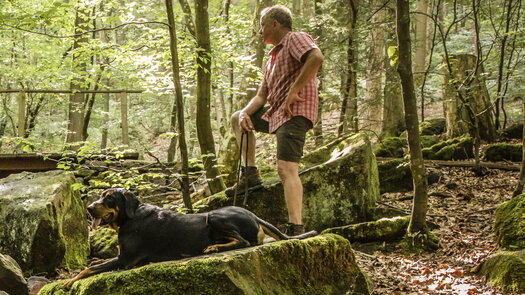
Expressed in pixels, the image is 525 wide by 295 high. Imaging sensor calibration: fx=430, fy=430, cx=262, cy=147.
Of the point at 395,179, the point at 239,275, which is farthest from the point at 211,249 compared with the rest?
the point at 395,179

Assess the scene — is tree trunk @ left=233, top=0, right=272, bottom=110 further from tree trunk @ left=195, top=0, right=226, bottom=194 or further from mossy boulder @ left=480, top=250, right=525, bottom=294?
mossy boulder @ left=480, top=250, right=525, bottom=294

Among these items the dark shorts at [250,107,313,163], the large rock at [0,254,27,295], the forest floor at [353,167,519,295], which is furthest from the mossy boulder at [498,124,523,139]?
the large rock at [0,254,27,295]

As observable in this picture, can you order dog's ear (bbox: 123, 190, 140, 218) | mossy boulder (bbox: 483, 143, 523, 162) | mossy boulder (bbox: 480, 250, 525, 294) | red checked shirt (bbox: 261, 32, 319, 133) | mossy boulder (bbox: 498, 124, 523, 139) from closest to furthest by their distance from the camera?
dog's ear (bbox: 123, 190, 140, 218), mossy boulder (bbox: 480, 250, 525, 294), red checked shirt (bbox: 261, 32, 319, 133), mossy boulder (bbox: 483, 143, 523, 162), mossy boulder (bbox: 498, 124, 523, 139)

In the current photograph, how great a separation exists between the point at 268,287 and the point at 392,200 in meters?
6.30

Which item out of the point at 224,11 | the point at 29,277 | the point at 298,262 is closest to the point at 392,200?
the point at 298,262

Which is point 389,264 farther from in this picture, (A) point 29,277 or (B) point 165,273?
(A) point 29,277

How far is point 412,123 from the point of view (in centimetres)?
604

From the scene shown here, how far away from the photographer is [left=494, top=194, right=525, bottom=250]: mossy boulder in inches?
205

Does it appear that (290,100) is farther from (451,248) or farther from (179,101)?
(451,248)

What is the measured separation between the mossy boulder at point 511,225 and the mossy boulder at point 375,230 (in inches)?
49.5

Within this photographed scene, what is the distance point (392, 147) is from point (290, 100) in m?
8.68

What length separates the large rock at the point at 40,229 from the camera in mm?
5887

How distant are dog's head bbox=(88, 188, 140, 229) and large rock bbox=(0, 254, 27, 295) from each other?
2.34 metres

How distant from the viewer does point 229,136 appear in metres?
9.62
